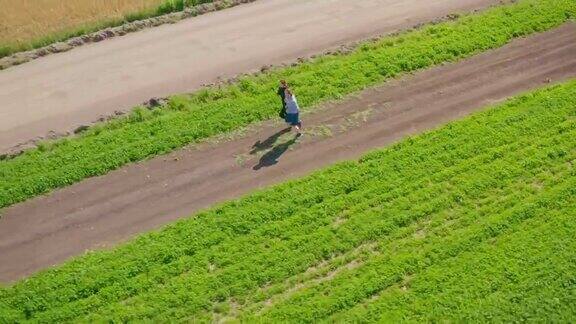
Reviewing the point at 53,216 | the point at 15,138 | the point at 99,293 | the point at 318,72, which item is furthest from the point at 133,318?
the point at 318,72

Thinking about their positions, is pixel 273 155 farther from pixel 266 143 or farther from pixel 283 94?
pixel 283 94

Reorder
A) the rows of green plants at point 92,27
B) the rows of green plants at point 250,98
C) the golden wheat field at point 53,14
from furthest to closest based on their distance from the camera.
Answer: the golden wheat field at point 53,14
the rows of green plants at point 92,27
the rows of green plants at point 250,98

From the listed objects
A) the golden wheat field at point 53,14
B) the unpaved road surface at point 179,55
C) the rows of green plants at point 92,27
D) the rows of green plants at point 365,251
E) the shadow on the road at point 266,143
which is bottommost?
the rows of green plants at point 365,251

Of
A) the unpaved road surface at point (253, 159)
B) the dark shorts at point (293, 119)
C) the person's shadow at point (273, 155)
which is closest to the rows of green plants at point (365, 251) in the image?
the unpaved road surface at point (253, 159)

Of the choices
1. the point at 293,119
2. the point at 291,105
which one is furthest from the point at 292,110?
the point at 293,119

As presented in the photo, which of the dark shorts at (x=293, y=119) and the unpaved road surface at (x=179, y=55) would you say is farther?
the unpaved road surface at (x=179, y=55)

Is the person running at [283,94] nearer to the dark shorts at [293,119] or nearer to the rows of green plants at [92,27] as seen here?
the dark shorts at [293,119]

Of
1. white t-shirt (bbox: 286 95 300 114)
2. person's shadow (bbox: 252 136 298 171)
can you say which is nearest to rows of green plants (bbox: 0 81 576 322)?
person's shadow (bbox: 252 136 298 171)
